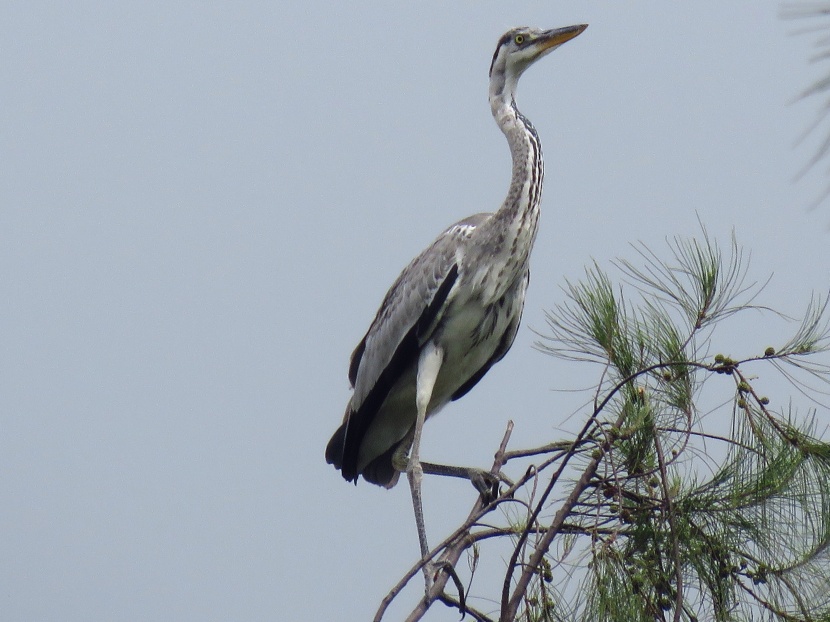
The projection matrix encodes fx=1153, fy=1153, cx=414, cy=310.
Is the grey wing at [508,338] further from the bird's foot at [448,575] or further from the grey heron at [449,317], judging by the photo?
the bird's foot at [448,575]

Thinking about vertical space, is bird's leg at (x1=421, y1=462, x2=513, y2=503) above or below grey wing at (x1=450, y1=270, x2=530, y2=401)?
below

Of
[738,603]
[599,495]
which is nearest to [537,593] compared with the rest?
[599,495]

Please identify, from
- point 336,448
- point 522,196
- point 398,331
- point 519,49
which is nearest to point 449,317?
point 398,331

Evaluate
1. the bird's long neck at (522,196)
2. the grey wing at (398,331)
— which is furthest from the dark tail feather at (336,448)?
the bird's long neck at (522,196)

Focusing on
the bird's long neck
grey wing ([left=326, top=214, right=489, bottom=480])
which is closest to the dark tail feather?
grey wing ([left=326, top=214, right=489, bottom=480])

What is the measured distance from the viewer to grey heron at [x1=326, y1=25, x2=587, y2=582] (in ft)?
10.6

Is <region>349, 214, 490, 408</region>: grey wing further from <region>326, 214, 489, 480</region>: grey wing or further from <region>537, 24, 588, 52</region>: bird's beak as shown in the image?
<region>537, 24, 588, 52</region>: bird's beak

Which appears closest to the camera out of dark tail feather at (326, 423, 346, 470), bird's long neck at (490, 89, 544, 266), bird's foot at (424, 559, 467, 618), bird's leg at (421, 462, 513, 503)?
bird's foot at (424, 559, 467, 618)

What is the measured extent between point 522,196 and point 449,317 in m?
0.40

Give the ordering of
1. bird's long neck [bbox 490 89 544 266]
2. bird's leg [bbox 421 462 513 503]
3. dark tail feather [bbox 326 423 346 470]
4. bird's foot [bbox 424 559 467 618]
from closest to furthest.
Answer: bird's foot [bbox 424 559 467 618]
bird's leg [bbox 421 462 513 503]
bird's long neck [bbox 490 89 544 266]
dark tail feather [bbox 326 423 346 470]

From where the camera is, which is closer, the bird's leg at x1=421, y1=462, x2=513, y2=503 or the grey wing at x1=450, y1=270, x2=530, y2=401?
the bird's leg at x1=421, y1=462, x2=513, y2=503

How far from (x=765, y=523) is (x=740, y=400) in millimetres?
234

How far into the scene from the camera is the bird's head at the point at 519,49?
3617 millimetres

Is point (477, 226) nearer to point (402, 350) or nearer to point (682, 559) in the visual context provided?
point (402, 350)
